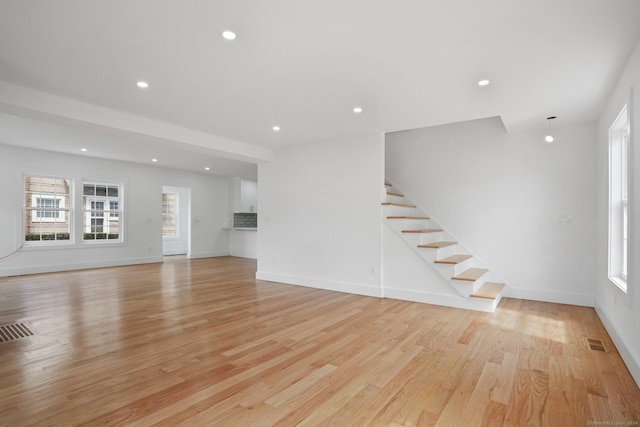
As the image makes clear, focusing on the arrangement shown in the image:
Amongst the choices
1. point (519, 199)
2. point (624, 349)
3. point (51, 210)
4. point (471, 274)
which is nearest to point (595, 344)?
point (624, 349)

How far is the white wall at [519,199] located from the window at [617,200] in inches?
38.9

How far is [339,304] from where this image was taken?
4.41 meters

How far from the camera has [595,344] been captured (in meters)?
3.00

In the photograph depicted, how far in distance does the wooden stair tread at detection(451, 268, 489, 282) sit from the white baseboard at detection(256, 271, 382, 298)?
3.72ft

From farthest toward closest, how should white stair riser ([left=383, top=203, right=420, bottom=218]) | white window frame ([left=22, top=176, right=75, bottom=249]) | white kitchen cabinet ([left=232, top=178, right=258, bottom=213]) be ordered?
white kitchen cabinet ([left=232, top=178, right=258, bottom=213]) < white window frame ([left=22, top=176, right=75, bottom=249]) < white stair riser ([left=383, top=203, right=420, bottom=218])

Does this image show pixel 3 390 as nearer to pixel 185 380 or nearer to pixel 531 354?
pixel 185 380

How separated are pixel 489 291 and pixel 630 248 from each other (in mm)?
1976

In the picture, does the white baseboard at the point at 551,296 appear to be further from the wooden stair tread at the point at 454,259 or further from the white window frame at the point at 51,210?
the white window frame at the point at 51,210

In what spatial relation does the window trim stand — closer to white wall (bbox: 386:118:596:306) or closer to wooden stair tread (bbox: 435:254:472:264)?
white wall (bbox: 386:118:596:306)

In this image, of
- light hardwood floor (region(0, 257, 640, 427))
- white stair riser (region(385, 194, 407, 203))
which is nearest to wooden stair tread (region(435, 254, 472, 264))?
light hardwood floor (region(0, 257, 640, 427))

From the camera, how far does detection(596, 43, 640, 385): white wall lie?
2354mm

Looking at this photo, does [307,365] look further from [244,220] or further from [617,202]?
[244,220]

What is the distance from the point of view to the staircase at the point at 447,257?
13.6ft

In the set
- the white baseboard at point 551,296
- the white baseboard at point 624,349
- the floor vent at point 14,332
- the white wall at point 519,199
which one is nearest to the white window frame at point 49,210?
the floor vent at point 14,332
